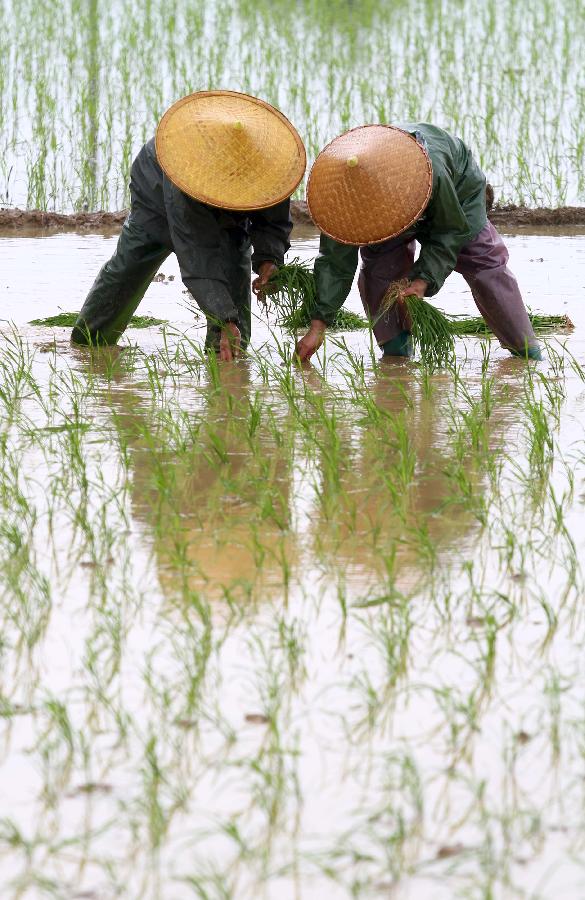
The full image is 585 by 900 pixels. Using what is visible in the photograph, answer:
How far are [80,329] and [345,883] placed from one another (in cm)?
404

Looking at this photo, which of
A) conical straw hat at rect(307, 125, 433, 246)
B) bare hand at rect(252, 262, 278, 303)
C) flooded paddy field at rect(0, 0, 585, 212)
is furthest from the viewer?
flooded paddy field at rect(0, 0, 585, 212)

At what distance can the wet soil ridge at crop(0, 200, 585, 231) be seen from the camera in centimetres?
878

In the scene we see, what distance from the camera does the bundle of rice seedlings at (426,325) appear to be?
16.3ft

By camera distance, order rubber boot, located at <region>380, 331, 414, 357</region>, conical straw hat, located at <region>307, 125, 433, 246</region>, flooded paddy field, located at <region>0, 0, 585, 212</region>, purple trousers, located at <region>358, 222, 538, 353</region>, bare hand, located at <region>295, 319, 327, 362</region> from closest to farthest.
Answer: conical straw hat, located at <region>307, 125, 433, 246</region>, bare hand, located at <region>295, 319, 327, 362</region>, purple trousers, located at <region>358, 222, 538, 353</region>, rubber boot, located at <region>380, 331, 414, 357</region>, flooded paddy field, located at <region>0, 0, 585, 212</region>

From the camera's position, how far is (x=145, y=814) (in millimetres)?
2062

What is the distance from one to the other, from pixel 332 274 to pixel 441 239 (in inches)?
16.0

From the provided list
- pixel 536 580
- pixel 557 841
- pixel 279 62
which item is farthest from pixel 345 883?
pixel 279 62

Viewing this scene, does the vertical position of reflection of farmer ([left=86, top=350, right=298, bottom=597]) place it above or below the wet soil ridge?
below

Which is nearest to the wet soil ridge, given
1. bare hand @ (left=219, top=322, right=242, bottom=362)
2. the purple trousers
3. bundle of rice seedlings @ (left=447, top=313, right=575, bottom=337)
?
bundle of rice seedlings @ (left=447, top=313, right=575, bottom=337)

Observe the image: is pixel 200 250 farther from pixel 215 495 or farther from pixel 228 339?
pixel 215 495

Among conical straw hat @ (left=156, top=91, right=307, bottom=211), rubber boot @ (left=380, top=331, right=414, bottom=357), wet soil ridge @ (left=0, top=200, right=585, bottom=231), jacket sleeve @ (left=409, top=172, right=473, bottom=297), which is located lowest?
rubber boot @ (left=380, top=331, right=414, bottom=357)

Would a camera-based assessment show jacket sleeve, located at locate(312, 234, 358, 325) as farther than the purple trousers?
No

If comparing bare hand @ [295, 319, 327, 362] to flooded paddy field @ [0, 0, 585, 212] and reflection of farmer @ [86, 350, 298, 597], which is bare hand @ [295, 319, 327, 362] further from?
flooded paddy field @ [0, 0, 585, 212]

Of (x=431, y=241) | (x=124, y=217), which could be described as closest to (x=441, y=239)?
(x=431, y=241)
